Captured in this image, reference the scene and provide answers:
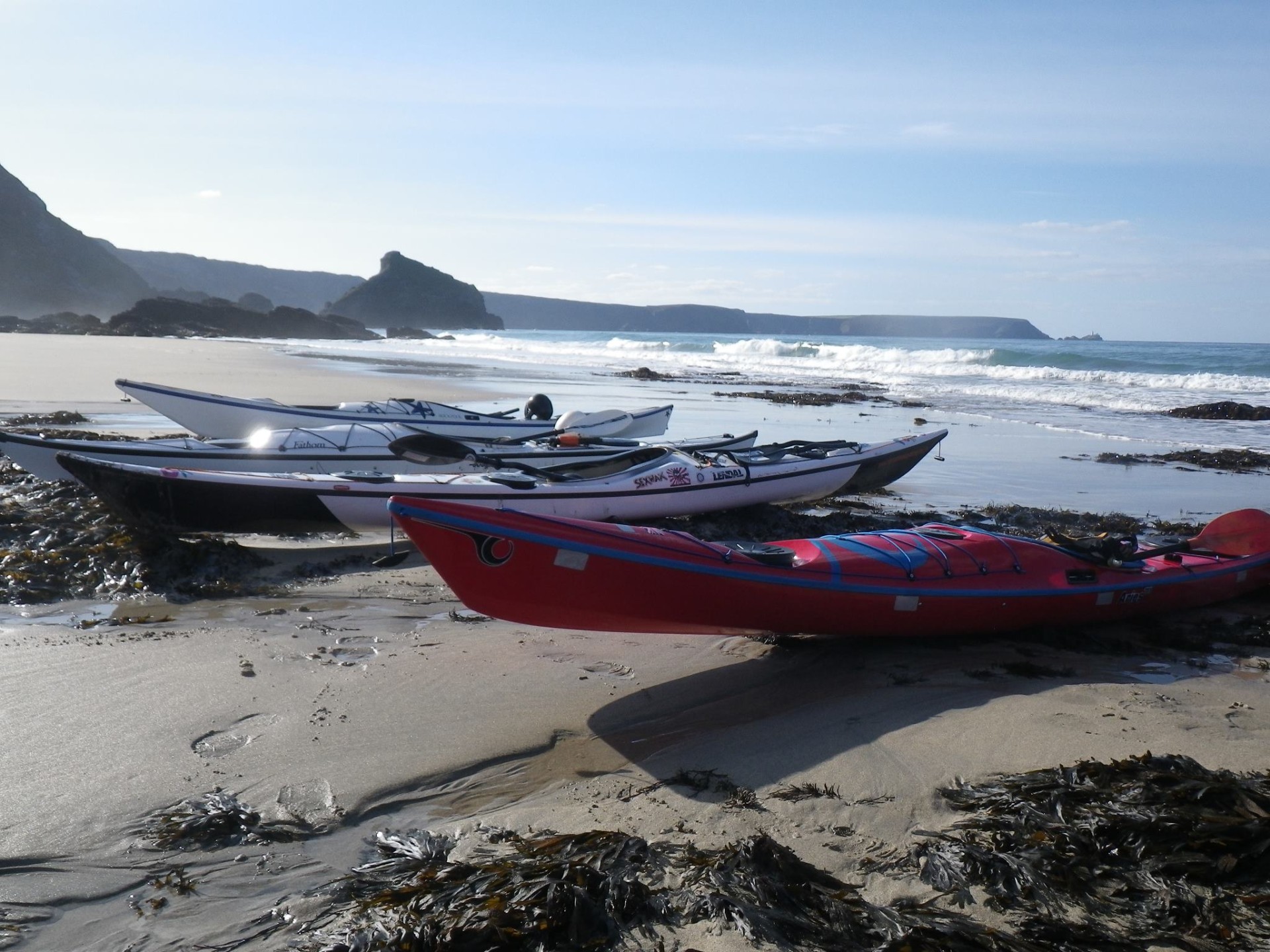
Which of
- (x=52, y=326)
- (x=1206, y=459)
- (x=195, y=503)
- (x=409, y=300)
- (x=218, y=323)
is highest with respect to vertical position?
(x=409, y=300)

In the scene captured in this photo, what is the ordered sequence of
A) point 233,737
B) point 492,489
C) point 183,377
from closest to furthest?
point 233,737
point 492,489
point 183,377

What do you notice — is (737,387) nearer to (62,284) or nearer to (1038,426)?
(1038,426)

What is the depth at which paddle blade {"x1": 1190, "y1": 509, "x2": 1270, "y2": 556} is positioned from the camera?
599 centimetres

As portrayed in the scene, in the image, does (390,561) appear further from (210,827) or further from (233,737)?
(210,827)

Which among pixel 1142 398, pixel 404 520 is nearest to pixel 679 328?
pixel 1142 398

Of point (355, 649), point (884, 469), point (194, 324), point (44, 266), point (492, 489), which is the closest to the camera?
point (355, 649)

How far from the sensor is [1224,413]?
18266 mm

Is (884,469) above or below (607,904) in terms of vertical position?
above

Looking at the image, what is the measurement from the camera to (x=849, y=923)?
8.15ft

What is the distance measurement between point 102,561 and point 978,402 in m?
19.5

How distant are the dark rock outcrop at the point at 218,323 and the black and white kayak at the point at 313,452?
134ft

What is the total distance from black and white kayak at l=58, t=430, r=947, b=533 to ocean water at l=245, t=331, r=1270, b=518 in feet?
5.48

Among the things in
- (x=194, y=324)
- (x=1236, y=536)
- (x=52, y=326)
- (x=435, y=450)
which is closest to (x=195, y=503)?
(x=435, y=450)

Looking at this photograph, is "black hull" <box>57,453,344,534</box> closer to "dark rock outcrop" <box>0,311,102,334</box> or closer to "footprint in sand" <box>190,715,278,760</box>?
"footprint in sand" <box>190,715,278,760</box>
